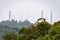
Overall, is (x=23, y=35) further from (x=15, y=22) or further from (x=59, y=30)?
(x=15, y=22)

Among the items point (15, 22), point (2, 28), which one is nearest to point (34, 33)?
point (2, 28)

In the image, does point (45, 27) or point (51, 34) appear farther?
point (45, 27)

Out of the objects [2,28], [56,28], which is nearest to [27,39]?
[56,28]

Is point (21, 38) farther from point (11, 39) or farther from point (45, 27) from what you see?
point (11, 39)

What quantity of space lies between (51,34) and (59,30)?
0.91 meters

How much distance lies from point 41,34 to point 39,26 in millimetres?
2074

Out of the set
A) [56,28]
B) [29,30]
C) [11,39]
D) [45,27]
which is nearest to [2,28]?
[11,39]

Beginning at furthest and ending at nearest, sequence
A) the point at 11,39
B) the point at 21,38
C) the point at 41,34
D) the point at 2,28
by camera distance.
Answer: the point at 2,28, the point at 11,39, the point at 21,38, the point at 41,34

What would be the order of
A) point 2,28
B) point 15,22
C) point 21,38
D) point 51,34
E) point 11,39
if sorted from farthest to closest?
point 15,22, point 2,28, point 11,39, point 21,38, point 51,34

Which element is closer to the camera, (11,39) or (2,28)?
(11,39)

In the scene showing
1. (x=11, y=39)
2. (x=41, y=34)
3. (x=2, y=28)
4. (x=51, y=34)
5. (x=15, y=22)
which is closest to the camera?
(x=51, y=34)

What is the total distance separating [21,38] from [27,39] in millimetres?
1648

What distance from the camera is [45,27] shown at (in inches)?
→ 1476

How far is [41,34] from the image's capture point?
117 feet
